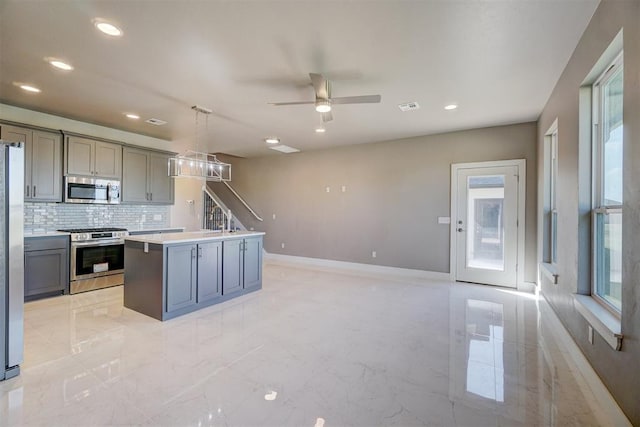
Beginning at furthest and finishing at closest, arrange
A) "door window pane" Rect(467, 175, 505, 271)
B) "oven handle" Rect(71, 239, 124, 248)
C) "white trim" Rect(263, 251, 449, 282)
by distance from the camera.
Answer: "white trim" Rect(263, 251, 449, 282) < "door window pane" Rect(467, 175, 505, 271) < "oven handle" Rect(71, 239, 124, 248)

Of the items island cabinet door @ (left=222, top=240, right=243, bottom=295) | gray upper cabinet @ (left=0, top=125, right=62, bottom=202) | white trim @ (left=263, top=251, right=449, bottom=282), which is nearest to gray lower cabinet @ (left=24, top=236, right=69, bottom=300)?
gray upper cabinet @ (left=0, top=125, right=62, bottom=202)

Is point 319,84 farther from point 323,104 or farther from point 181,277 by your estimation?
point 181,277

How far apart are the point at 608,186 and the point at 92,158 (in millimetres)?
6485

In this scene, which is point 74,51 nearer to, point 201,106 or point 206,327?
point 201,106

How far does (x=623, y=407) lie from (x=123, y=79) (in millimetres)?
4946

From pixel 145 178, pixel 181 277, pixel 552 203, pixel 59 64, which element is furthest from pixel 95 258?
pixel 552 203

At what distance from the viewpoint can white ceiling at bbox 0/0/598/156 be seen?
7.22 ft

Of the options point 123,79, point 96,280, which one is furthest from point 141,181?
point 123,79

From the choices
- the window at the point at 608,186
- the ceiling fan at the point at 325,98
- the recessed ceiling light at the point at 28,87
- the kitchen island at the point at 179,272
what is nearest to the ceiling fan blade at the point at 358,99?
the ceiling fan at the point at 325,98

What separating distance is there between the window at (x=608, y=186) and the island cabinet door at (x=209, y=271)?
3907mm

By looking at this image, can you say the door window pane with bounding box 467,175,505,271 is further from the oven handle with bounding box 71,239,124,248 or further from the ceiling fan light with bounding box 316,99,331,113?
the oven handle with bounding box 71,239,124,248

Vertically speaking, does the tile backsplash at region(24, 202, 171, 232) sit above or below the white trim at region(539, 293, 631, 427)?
above

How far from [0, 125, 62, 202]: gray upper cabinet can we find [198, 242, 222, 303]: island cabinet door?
266 centimetres

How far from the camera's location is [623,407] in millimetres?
1720
